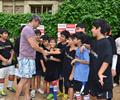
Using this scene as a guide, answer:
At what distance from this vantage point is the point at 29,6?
19.2 meters

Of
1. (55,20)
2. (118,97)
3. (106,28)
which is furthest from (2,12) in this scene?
(106,28)

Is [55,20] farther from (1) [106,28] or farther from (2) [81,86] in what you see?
(1) [106,28]

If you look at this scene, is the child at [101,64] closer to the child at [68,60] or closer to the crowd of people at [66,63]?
the crowd of people at [66,63]

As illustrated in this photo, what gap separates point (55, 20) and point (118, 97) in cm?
842

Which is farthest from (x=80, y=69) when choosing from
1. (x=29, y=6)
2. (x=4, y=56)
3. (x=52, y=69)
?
(x=29, y=6)

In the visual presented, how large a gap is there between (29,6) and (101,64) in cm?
1378

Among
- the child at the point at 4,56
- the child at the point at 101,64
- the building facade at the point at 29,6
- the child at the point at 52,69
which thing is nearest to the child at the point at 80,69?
the child at the point at 101,64

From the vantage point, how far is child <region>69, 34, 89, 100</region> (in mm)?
7258

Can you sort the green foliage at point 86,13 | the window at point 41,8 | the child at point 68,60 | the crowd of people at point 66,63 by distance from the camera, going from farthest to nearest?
the window at point 41,8
the green foliage at point 86,13
the child at point 68,60
the crowd of people at point 66,63

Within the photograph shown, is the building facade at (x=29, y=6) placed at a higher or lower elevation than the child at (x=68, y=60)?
higher

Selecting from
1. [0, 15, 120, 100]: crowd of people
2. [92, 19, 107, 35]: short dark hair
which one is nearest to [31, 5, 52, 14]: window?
[0, 15, 120, 100]: crowd of people

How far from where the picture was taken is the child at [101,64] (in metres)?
5.74

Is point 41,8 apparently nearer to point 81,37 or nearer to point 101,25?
point 81,37

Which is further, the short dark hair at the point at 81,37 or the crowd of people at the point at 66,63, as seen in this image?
the short dark hair at the point at 81,37
